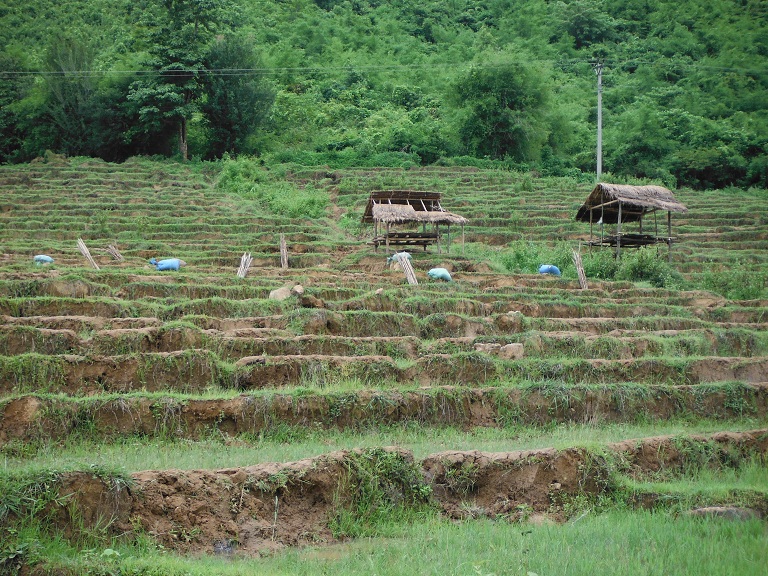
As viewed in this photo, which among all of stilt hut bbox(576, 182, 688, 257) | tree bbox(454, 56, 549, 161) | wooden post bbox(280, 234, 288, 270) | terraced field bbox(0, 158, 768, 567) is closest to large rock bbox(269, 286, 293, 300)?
terraced field bbox(0, 158, 768, 567)

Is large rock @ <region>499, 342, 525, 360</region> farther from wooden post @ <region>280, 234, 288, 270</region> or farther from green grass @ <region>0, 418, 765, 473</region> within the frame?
wooden post @ <region>280, 234, 288, 270</region>

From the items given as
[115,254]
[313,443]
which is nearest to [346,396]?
[313,443]

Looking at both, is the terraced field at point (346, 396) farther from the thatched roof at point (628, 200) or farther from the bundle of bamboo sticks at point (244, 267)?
the thatched roof at point (628, 200)

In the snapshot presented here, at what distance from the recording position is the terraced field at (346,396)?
848 centimetres

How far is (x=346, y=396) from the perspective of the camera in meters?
11.7

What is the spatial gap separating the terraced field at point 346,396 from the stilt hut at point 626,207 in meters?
2.05

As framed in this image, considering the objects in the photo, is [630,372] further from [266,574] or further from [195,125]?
[195,125]

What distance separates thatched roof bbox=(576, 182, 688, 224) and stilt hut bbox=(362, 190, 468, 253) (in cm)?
410

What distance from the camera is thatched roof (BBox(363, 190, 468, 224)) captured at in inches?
951

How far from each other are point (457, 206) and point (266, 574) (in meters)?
27.7

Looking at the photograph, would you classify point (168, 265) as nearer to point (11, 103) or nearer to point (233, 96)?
point (233, 96)

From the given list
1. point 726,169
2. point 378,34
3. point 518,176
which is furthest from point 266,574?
point 378,34

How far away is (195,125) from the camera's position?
1895 inches

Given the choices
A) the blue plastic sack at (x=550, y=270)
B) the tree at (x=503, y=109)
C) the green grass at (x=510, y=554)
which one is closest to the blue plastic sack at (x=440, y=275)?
the blue plastic sack at (x=550, y=270)
